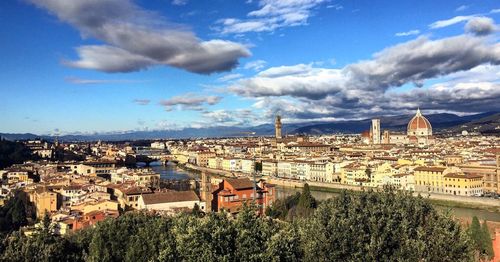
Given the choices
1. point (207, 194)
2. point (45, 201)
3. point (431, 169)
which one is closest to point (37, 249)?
point (207, 194)

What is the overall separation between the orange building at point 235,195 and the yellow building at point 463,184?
1423 centimetres

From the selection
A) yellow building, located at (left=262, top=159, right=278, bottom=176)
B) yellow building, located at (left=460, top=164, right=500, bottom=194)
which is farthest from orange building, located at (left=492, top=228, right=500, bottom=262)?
yellow building, located at (left=262, top=159, right=278, bottom=176)

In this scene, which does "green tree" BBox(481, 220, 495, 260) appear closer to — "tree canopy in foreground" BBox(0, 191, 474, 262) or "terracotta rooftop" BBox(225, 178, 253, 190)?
"tree canopy in foreground" BBox(0, 191, 474, 262)

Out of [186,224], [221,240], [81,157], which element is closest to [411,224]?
[221,240]

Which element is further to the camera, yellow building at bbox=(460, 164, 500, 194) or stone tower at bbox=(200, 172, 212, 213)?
yellow building at bbox=(460, 164, 500, 194)

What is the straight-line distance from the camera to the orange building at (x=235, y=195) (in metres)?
21.4

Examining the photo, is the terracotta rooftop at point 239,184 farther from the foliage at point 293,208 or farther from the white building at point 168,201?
the white building at point 168,201

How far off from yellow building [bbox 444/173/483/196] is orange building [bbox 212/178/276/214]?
46.7 ft

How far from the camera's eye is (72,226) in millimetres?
16969

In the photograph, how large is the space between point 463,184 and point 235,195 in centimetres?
1671

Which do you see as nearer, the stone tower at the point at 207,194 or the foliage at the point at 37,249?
the foliage at the point at 37,249

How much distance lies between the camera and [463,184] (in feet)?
99.8

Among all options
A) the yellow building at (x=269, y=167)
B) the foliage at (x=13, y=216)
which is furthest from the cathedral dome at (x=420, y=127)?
the foliage at (x=13, y=216)

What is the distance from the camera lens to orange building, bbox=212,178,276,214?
21.4m
